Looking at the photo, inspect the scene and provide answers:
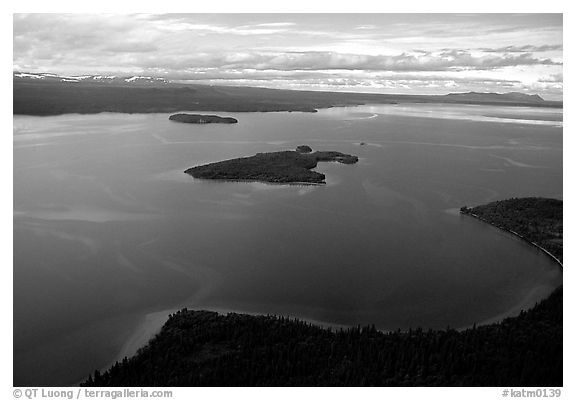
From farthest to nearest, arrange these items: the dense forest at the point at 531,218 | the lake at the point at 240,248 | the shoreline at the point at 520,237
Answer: the dense forest at the point at 531,218, the shoreline at the point at 520,237, the lake at the point at 240,248

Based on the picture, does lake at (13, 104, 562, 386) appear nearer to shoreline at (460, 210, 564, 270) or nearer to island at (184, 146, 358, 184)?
shoreline at (460, 210, 564, 270)

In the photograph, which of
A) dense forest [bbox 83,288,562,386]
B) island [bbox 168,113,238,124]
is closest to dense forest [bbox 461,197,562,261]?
dense forest [bbox 83,288,562,386]

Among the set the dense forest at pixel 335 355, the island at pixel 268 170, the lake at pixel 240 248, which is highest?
the island at pixel 268 170

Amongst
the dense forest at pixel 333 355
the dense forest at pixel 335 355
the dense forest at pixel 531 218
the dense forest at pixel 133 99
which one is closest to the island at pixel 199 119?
the dense forest at pixel 133 99

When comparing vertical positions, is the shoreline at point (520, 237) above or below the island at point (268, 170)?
below

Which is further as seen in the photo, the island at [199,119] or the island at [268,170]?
the island at [199,119]

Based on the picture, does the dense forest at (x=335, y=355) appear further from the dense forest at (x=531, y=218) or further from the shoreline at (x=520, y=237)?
the dense forest at (x=531, y=218)

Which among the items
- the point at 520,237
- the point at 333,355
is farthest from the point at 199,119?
the point at 333,355

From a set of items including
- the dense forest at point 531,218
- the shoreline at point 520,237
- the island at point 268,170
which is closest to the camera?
the shoreline at point 520,237
